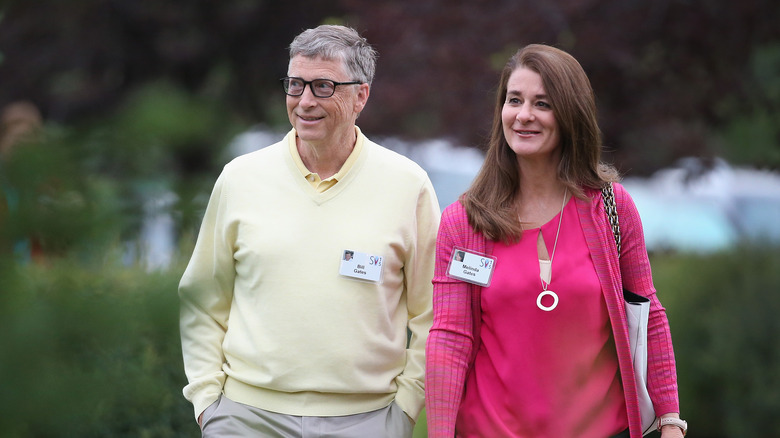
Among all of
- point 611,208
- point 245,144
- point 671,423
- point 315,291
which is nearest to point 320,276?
point 315,291

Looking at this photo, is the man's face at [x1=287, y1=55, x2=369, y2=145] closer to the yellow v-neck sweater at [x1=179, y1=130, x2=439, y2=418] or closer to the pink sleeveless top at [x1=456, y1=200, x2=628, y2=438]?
the yellow v-neck sweater at [x1=179, y1=130, x2=439, y2=418]

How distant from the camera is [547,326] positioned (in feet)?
10.6

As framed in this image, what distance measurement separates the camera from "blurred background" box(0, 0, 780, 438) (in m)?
0.77

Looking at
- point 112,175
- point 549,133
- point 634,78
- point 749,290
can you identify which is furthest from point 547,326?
point 634,78

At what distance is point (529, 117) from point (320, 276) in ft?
2.85

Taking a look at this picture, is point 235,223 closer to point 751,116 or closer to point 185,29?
point 185,29

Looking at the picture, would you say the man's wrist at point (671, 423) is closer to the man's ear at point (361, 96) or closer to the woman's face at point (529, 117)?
the woman's face at point (529, 117)

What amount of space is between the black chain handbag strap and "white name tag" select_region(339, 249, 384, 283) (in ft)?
2.60

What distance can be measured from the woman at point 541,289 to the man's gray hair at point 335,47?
55 cm

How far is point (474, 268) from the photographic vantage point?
330cm

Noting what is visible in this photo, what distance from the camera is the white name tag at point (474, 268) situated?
329 centimetres

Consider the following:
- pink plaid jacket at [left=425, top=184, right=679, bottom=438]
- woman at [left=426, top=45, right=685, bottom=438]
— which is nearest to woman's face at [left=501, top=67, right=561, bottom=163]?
woman at [left=426, top=45, right=685, bottom=438]

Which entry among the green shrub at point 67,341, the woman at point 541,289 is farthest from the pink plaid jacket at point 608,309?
the green shrub at point 67,341

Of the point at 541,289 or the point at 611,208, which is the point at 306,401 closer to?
the point at 541,289
